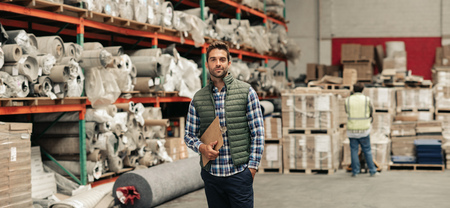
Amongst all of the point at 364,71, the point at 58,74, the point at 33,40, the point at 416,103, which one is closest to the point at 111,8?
the point at 33,40

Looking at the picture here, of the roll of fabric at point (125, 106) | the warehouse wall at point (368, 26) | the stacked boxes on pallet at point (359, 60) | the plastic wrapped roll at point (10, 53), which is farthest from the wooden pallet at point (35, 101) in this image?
the warehouse wall at point (368, 26)

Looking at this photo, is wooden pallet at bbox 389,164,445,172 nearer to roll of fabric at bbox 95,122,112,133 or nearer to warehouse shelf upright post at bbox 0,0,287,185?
warehouse shelf upright post at bbox 0,0,287,185

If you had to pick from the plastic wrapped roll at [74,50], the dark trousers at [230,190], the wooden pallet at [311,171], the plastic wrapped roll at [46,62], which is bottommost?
the wooden pallet at [311,171]

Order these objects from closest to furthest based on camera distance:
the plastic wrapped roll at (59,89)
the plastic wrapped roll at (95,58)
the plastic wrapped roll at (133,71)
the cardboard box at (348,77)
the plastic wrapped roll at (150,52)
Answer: the plastic wrapped roll at (59,89), the plastic wrapped roll at (95,58), the plastic wrapped roll at (133,71), the plastic wrapped roll at (150,52), the cardboard box at (348,77)

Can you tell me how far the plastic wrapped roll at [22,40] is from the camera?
6.13 m

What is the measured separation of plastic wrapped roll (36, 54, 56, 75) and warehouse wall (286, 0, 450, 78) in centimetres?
1266

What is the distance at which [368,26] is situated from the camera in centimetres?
1748

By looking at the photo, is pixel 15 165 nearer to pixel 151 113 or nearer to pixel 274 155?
pixel 151 113

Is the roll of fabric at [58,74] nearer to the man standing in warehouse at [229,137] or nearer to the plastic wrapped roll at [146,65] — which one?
the plastic wrapped roll at [146,65]

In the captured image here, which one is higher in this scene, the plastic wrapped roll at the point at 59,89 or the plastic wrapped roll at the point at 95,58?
the plastic wrapped roll at the point at 95,58

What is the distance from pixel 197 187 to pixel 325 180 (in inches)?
97.5

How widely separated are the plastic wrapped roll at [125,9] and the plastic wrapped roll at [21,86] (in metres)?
2.41

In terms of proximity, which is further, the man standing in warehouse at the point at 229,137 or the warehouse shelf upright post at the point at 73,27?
the warehouse shelf upright post at the point at 73,27

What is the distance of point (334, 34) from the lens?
17750 mm
